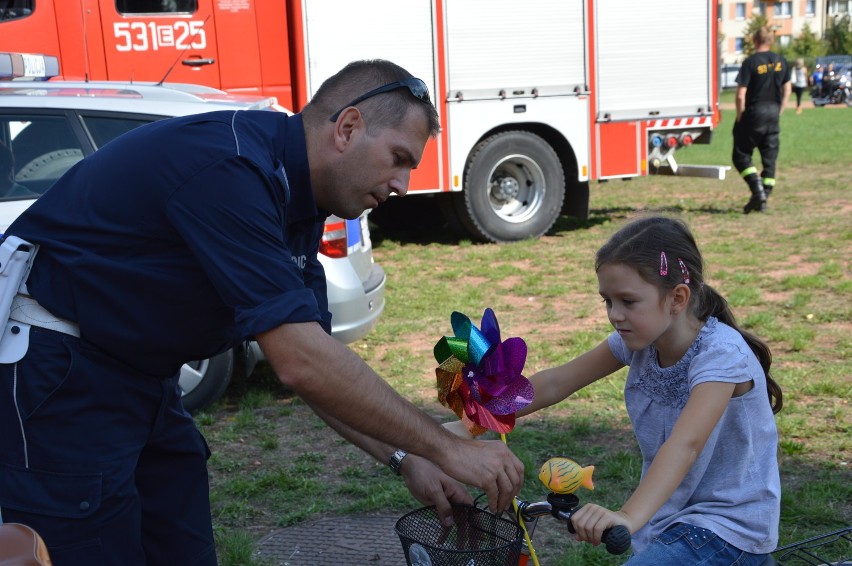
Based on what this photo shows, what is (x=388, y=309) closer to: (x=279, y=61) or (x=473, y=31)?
(x=279, y=61)

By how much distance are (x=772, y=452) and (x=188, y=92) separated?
14.0ft

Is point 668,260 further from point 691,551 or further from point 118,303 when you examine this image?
point 118,303

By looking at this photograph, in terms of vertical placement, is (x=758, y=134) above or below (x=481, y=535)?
above

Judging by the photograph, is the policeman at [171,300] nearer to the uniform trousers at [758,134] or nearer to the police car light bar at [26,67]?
the police car light bar at [26,67]

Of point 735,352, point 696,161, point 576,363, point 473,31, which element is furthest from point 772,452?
point 696,161

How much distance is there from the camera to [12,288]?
7.78 feet

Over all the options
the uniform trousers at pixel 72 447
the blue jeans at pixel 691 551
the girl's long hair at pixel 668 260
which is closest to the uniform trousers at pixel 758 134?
the girl's long hair at pixel 668 260

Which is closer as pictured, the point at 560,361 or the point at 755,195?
the point at 560,361

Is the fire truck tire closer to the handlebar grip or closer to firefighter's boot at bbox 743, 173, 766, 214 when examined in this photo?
firefighter's boot at bbox 743, 173, 766, 214

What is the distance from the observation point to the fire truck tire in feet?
36.6

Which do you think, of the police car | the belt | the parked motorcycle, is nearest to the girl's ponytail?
the belt

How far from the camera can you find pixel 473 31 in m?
11.1

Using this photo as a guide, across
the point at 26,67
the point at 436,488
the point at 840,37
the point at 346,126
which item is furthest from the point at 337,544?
the point at 840,37

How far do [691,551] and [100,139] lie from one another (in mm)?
3955
